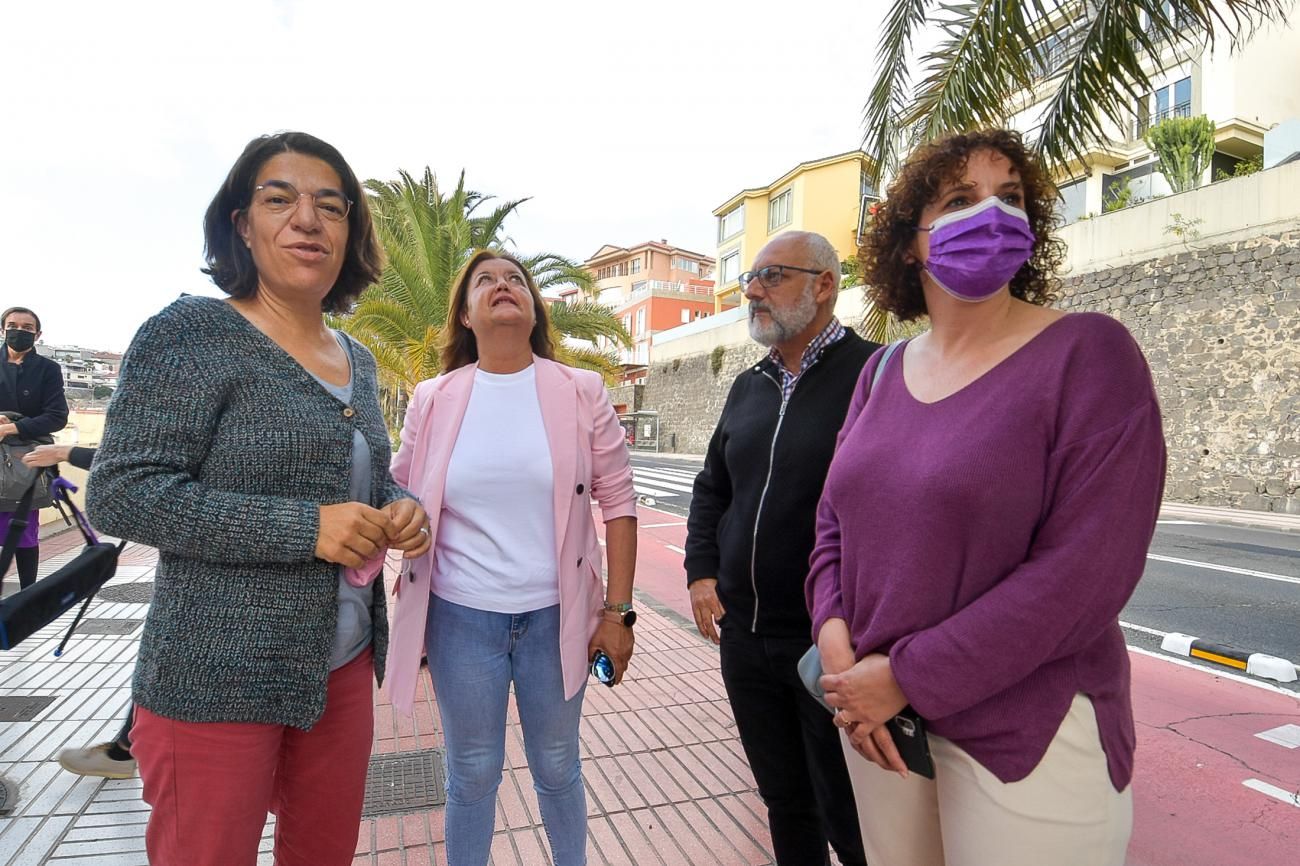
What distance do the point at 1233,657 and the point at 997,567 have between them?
4.70 meters

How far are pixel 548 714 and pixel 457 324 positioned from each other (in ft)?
4.12

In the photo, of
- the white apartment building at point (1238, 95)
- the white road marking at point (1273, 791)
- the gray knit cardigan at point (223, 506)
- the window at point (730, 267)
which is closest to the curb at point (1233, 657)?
the white road marking at point (1273, 791)

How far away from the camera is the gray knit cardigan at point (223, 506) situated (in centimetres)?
129

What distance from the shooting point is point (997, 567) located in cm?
125

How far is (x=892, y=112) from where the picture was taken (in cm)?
462

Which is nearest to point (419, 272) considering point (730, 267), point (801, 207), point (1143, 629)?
point (1143, 629)

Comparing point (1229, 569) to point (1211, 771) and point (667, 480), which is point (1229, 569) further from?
point (667, 480)

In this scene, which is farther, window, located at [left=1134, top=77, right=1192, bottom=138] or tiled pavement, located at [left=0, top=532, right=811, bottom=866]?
window, located at [left=1134, top=77, right=1192, bottom=138]

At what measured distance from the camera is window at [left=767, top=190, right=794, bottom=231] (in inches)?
1508

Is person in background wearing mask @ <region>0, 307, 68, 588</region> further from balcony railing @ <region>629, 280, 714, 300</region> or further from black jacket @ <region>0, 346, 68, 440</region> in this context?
balcony railing @ <region>629, 280, 714, 300</region>

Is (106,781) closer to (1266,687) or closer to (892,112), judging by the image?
(892,112)

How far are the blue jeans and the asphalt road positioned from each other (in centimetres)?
462

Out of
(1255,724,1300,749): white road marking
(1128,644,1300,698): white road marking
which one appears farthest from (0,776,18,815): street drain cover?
(1128,644,1300,698): white road marking

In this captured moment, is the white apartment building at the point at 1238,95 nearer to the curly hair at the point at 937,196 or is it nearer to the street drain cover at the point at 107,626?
the curly hair at the point at 937,196
